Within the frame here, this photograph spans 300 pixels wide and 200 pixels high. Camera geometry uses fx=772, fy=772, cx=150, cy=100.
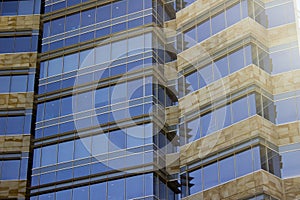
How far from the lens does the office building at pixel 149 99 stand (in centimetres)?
4253

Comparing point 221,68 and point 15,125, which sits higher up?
point 221,68

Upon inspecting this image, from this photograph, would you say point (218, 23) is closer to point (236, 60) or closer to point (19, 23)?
point (236, 60)

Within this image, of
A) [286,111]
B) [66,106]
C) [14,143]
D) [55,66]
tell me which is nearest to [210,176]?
[286,111]

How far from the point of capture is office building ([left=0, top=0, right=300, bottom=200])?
42531mm

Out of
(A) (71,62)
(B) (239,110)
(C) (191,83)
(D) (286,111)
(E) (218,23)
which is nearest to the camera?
(D) (286,111)

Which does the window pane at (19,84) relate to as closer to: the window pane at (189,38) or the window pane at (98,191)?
the window pane at (98,191)

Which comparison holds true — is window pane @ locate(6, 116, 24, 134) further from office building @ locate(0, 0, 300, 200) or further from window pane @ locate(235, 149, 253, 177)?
window pane @ locate(235, 149, 253, 177)

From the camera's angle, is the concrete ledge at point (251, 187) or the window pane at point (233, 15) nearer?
the concrete ledge at point (251, 187)

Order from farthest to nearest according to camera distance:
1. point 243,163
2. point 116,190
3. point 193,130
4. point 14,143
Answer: point 14,143 → point 116,190 → point 193,130 → point 243,163

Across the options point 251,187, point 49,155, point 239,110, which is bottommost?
point 251,187

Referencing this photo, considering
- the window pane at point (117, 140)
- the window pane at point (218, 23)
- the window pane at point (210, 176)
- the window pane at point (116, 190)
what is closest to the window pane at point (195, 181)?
the window pane at point (210, 176)

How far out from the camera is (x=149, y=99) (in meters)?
47.0

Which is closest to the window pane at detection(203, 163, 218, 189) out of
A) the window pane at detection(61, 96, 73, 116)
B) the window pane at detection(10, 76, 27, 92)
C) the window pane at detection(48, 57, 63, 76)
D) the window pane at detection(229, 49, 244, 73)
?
the window pane at detection(229, 49, 244, 73)

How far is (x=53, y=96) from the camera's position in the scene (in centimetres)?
5100
